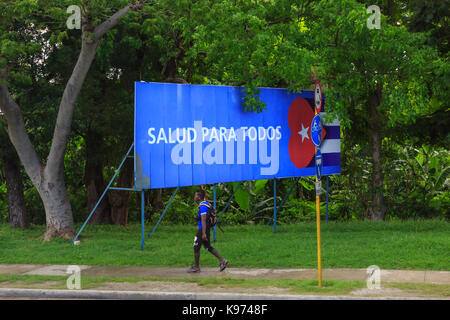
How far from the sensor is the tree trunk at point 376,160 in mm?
20656

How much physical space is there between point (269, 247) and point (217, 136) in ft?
11.2

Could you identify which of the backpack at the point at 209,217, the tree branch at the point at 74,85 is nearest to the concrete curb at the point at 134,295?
the backpack at the point at 209,217

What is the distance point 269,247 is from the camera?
15633 mm

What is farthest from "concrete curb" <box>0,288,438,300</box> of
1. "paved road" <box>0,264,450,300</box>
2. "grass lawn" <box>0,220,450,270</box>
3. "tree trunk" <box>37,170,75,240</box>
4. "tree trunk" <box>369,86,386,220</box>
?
"tree trunk" <box>369,86,386,220</box>

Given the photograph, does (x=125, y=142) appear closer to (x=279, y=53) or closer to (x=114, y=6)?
(x=114, y=6)

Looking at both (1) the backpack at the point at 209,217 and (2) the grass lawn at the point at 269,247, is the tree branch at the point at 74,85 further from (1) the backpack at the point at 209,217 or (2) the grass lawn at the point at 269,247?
(1) the backpack at the point at 209,217

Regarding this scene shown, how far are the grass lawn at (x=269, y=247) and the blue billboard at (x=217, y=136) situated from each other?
5.76 ft

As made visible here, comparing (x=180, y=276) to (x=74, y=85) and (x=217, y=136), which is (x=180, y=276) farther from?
(x=74, y=85)

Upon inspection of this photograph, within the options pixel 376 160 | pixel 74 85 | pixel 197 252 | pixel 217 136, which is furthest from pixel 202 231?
pixel 376 160

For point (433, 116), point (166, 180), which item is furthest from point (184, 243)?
point (433, 116)

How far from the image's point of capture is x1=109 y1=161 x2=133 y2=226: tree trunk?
22625 mm

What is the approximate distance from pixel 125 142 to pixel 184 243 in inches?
232

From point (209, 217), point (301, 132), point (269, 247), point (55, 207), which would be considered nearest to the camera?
point (209, 217)

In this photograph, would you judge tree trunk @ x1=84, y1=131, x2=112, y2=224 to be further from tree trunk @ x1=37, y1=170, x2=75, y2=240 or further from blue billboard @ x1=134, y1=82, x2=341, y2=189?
blue billboard @ x1=134, y1=82, x2=341, y2=189
